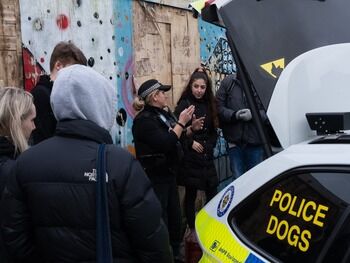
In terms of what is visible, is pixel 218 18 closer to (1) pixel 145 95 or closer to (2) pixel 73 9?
(1) pixel 145 95

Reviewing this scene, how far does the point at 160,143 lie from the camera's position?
4.13m

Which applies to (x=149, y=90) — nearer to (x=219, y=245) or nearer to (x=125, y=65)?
(x=125, y=65)

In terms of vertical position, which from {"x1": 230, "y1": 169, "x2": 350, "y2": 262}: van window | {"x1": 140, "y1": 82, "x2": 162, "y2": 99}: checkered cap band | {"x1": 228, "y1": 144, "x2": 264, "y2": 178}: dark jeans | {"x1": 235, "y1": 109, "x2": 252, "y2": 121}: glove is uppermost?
{"x1": 140, "y1": 82, "x2": 162, "y2": 99}: checkered cap band

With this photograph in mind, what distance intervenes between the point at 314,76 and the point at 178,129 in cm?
187

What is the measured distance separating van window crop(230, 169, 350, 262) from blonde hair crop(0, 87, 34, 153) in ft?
4.29

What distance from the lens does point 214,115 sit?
5.23 metres

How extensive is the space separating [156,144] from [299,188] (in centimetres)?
227


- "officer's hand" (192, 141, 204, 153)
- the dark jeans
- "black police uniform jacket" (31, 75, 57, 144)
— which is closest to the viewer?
"black police uniform jacket" (31, 75, 57, 144)

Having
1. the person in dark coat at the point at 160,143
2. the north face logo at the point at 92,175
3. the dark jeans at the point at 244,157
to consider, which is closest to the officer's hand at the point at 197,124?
the person in dark coat at the point at 160,143

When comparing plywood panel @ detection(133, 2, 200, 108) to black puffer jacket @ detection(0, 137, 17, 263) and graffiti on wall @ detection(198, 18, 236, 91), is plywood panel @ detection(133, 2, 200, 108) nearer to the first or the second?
graffiti on wall @ detection(198, 18, 236, 91)

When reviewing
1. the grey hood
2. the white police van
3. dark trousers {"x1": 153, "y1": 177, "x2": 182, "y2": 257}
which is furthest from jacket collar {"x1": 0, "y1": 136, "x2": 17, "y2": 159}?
dark trousers {"x1": 153, "y1": 177, "x2": 182, "y2": 257}

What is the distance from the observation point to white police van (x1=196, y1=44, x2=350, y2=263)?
1837mm

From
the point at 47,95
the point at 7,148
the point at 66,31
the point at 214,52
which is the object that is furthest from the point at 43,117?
the point at 214,52

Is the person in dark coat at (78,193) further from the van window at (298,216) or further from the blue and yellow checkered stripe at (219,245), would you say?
the van window at (298,216)
